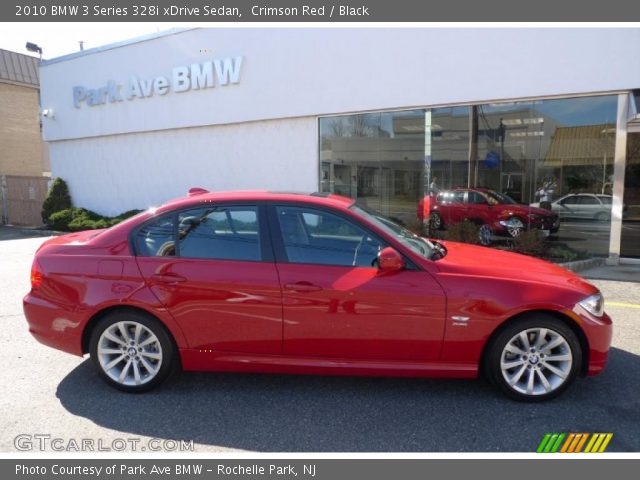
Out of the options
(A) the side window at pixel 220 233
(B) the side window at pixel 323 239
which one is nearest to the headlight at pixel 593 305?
(B) the side window at pixel 323 239

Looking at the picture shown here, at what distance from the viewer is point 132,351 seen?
3674 mm

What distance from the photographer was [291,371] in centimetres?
355

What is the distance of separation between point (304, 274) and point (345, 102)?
838 centimetres

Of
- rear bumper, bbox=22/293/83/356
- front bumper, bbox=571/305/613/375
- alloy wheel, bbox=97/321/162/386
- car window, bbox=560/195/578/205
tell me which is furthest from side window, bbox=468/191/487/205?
rear bumper, bbox=22/293/83/356

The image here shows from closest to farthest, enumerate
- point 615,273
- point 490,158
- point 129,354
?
point 129,354, point 615,273, point 490,158

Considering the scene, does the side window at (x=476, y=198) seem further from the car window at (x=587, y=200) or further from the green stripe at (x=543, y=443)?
the green stripe at (x=543, y=443)

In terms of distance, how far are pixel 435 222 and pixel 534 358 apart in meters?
7.68

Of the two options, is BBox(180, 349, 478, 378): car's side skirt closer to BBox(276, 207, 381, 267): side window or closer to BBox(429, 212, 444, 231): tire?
BBox(276, 207, 381, 267): side window

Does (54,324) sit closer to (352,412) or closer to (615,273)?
(352,412)

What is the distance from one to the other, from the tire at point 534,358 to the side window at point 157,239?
257 cm

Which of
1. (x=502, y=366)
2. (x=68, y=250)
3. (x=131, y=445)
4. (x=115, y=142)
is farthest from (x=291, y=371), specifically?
(x=115, y=142)

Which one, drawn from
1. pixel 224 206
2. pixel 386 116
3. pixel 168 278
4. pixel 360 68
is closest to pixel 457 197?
pixel 386 116

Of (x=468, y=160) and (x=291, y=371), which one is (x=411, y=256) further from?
(x=468, y=160)

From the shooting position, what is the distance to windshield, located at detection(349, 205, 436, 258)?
3678 millimetres
